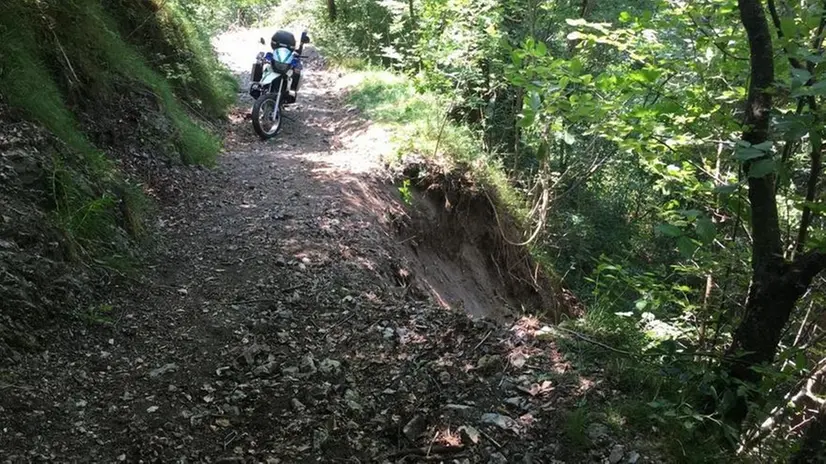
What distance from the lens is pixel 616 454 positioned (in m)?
3.07

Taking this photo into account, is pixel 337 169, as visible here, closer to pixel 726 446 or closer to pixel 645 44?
pixel 645 44

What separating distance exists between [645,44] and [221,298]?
Result: 13.8 ft

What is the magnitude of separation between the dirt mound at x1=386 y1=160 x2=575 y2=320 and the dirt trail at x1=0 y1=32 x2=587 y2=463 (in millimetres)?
2471

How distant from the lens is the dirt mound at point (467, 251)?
335 inches

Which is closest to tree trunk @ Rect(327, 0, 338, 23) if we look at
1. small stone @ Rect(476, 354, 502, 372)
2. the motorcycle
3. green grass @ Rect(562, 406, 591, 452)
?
the motorcycle

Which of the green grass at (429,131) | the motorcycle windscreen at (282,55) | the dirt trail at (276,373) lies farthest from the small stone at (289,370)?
the motorcycle windscreen at (282,55)

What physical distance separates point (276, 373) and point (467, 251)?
6586 millimetres

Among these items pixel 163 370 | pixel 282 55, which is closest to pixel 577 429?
pixel 163 370

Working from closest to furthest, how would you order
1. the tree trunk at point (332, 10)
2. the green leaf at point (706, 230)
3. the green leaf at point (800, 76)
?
the green leaf at point (800, 76), the green leaf at point (706, 230), the tree trunk at point (332, 10)

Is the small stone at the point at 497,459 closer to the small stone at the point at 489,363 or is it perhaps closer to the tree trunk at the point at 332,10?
the small stone at the point at 489,363

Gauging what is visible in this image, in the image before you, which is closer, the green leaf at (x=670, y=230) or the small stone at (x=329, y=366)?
the green leaf at (x=670, y=230)

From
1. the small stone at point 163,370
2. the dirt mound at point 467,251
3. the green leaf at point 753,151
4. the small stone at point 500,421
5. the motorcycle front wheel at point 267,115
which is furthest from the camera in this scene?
the motorcycle front wheel at point 267,115

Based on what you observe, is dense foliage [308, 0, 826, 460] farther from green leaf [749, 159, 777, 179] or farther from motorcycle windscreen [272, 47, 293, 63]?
motorcycle windscreen [272, 47, 293, 63]

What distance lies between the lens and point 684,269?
521cm
